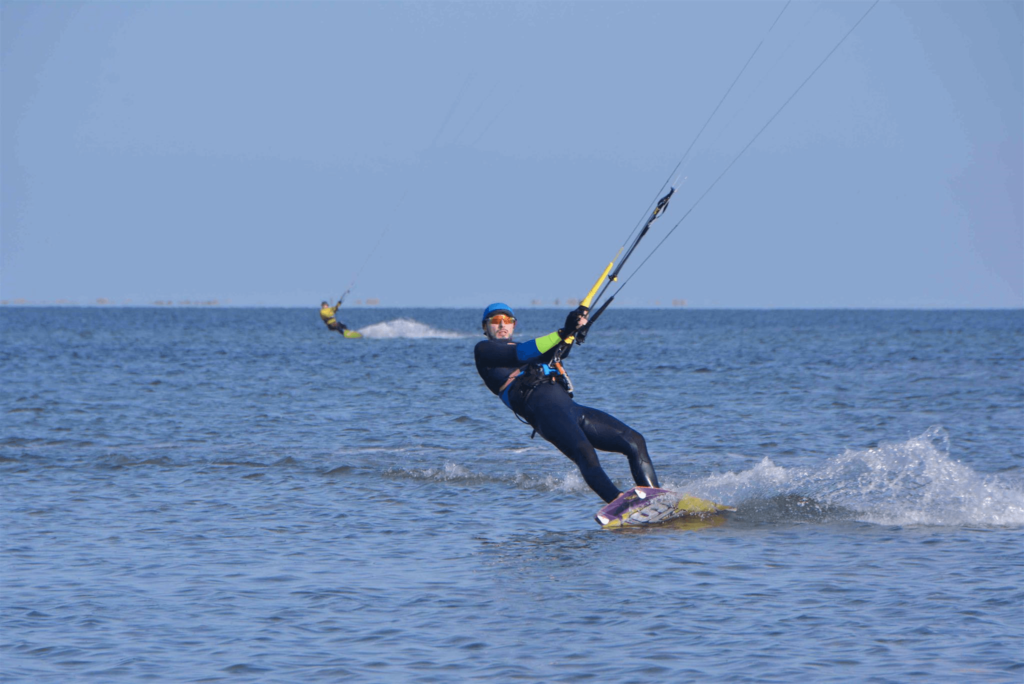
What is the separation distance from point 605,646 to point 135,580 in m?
4.18

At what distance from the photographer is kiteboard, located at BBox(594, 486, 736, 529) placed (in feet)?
36.0

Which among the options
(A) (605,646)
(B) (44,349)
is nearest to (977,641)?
(A) (605,646)

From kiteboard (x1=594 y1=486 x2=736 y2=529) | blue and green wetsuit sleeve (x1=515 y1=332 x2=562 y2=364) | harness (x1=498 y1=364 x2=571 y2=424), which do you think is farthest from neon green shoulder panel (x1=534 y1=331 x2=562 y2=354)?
kiteboard (x1=594 y1=486 x2=736 y2=529)

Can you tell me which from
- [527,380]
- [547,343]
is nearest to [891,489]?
[527,380]

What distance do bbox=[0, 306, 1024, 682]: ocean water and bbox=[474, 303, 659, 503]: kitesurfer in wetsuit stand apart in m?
0.69

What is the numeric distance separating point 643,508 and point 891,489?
4175mm

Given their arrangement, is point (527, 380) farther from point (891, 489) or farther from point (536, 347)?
point (891, 489)

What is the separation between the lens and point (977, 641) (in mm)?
7445

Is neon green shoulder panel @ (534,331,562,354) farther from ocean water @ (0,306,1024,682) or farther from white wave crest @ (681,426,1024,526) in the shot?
white wave crest @ (681,426,1024,526)

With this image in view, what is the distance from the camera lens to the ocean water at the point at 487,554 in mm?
7238

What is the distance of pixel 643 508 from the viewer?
11148 mm

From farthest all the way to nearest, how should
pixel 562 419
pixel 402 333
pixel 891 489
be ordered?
pixel 402 333, pixel 891 489, pixel 562 419

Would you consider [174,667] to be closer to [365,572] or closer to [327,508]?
[365,572]

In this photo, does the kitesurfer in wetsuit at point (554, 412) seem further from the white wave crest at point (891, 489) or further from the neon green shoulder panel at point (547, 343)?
the white wave crest at point (891, 489)
